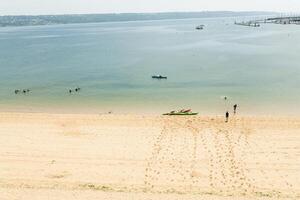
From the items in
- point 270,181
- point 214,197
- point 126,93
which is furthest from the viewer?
point 126,93

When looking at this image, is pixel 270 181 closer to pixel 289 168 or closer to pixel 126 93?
pixel 289 168

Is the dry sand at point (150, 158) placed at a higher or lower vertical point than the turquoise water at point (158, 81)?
lower

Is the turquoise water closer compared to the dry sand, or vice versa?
the dry sand

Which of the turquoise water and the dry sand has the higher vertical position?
the turquoise water

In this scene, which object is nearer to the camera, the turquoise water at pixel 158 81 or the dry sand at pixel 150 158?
the dry sand at pixel 150 158

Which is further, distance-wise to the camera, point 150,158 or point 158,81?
point 158,81

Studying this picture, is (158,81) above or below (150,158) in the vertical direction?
above

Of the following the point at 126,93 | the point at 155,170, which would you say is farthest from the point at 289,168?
the point at 126,93

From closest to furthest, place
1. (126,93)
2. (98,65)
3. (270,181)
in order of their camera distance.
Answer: (270,181) < (126,93) < (98,65)
